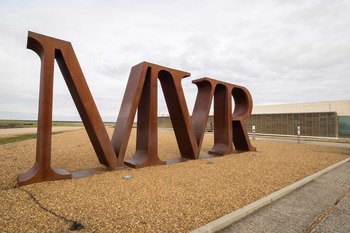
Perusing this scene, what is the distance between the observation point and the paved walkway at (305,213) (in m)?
3.47

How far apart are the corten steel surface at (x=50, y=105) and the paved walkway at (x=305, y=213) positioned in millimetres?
4693

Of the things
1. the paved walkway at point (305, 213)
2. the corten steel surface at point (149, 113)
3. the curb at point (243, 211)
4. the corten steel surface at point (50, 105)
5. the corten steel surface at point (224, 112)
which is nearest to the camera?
the curb at point (243, 211)

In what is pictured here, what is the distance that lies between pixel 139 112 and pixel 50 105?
10.9ft

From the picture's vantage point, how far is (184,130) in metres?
9.13

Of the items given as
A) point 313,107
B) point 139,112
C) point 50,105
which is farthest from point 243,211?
point 313,107

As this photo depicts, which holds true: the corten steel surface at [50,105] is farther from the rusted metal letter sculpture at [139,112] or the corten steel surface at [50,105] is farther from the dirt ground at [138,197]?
the dirt ground at [138,197]

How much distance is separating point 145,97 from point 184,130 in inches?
85.2

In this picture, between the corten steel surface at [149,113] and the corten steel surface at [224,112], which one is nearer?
the corten steel surface at [149,113]

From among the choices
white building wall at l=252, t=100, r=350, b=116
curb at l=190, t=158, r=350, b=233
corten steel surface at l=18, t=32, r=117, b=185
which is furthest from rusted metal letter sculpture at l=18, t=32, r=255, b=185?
white building wall at l=252, t=100, r=350, b=116

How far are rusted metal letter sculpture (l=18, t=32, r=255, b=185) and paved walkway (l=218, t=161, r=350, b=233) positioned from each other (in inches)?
180

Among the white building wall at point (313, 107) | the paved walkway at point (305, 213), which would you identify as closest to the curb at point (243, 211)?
the paved walkway at point (305, 213)

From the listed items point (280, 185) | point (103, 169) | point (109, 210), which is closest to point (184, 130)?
point (103, 169)

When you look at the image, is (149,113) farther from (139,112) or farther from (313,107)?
(313,107)

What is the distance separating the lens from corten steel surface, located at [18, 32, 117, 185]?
569 centimetres
